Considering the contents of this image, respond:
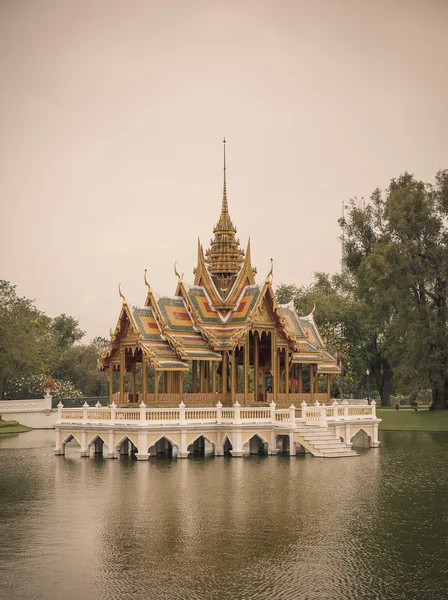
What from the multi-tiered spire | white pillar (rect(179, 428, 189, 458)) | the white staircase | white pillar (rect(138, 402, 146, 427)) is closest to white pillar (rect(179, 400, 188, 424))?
white pillar (rect(179, 428, 189, 458))

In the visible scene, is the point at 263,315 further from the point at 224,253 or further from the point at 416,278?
the point at 416,278

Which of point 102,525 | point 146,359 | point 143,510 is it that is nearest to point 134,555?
point 102,525

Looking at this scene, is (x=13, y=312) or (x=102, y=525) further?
(x=13, y=312)

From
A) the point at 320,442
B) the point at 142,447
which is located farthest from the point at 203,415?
the point at 320,442

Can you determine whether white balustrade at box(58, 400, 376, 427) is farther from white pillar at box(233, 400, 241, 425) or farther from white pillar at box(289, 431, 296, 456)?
white pillar at box(289, 431, 296, 456)

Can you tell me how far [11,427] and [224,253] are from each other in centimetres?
2402

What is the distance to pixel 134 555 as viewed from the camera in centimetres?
1759

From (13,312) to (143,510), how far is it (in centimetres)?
4876

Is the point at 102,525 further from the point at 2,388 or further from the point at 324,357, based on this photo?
the point at 2,388

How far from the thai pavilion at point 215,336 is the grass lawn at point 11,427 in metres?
19.6

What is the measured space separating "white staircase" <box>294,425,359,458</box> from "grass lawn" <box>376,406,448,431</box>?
17.8m

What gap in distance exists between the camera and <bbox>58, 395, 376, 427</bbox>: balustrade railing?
35.2 m

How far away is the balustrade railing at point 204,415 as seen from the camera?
→ 116 ft

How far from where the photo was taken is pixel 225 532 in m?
19.7
